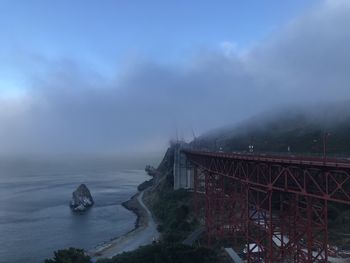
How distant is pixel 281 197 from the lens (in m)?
33.3

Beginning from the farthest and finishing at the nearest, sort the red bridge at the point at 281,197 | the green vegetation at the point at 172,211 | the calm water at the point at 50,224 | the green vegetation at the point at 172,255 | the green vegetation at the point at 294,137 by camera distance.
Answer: the green vegetation at the point at 294,137, the calm water at the point at 50,224, the green vegetation at the point at 172,211, the green vegetation at the point at 172,255, the red bridge at the point at 281,197

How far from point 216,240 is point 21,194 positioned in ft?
330

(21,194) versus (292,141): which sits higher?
(292,141)

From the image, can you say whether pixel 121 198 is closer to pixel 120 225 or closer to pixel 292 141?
pixel 120 225

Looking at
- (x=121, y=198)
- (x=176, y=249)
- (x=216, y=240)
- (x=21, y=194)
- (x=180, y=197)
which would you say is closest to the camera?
(x=176, y=249)

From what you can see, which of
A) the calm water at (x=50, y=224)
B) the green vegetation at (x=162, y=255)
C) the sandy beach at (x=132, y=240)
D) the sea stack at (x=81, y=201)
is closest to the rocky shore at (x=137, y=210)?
the sandy beach at (x=132, y=240)

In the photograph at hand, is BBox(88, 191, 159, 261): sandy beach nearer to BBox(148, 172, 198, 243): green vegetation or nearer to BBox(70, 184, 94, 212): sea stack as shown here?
BBox(148, 172, 198, 243): green vegetation

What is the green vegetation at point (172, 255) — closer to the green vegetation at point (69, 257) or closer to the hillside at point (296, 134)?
the green vegetation at point (69, 257)

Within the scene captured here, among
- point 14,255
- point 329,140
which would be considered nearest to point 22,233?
point 14,255

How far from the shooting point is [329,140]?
96.0 meters

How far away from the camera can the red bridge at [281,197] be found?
24.8 m

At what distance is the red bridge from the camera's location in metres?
24.8

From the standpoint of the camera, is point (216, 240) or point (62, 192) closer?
point (216, 240)

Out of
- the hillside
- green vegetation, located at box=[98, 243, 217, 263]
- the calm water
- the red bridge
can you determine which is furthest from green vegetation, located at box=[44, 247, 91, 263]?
the hillside
